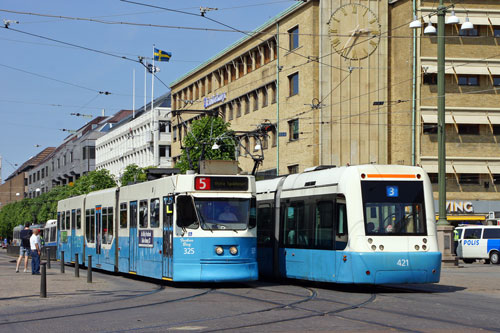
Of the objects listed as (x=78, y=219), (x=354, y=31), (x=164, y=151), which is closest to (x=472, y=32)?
(x=354, y=31)

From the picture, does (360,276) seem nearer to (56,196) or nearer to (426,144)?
(426,144)

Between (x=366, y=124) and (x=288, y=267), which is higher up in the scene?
(x=366, y=124)

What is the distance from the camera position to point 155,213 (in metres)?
22.2

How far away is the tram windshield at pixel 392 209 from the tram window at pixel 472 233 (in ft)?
76.0

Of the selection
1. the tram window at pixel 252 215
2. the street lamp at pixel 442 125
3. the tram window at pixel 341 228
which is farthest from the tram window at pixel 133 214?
the street lamp at pixel 442 125

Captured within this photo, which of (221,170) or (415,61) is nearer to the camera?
(221,170)

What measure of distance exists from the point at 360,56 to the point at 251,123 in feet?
41.2

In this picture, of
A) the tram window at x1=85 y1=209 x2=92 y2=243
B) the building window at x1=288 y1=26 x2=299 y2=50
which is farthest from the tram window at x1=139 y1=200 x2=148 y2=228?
the building window at x1=288 y1=26 x2=299 y2=50

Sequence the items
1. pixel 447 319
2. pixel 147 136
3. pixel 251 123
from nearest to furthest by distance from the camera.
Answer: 1. pixel 447 319
2. pixel 251 123
3. pixel 147 136

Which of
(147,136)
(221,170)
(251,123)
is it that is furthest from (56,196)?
(221,170)

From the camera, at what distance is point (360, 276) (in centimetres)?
1830

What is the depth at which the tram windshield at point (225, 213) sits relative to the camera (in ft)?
66.7

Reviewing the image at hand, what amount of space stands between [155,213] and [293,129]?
114ft

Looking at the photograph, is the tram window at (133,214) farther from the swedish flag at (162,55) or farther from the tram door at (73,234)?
the swedish flag at (162,55)
